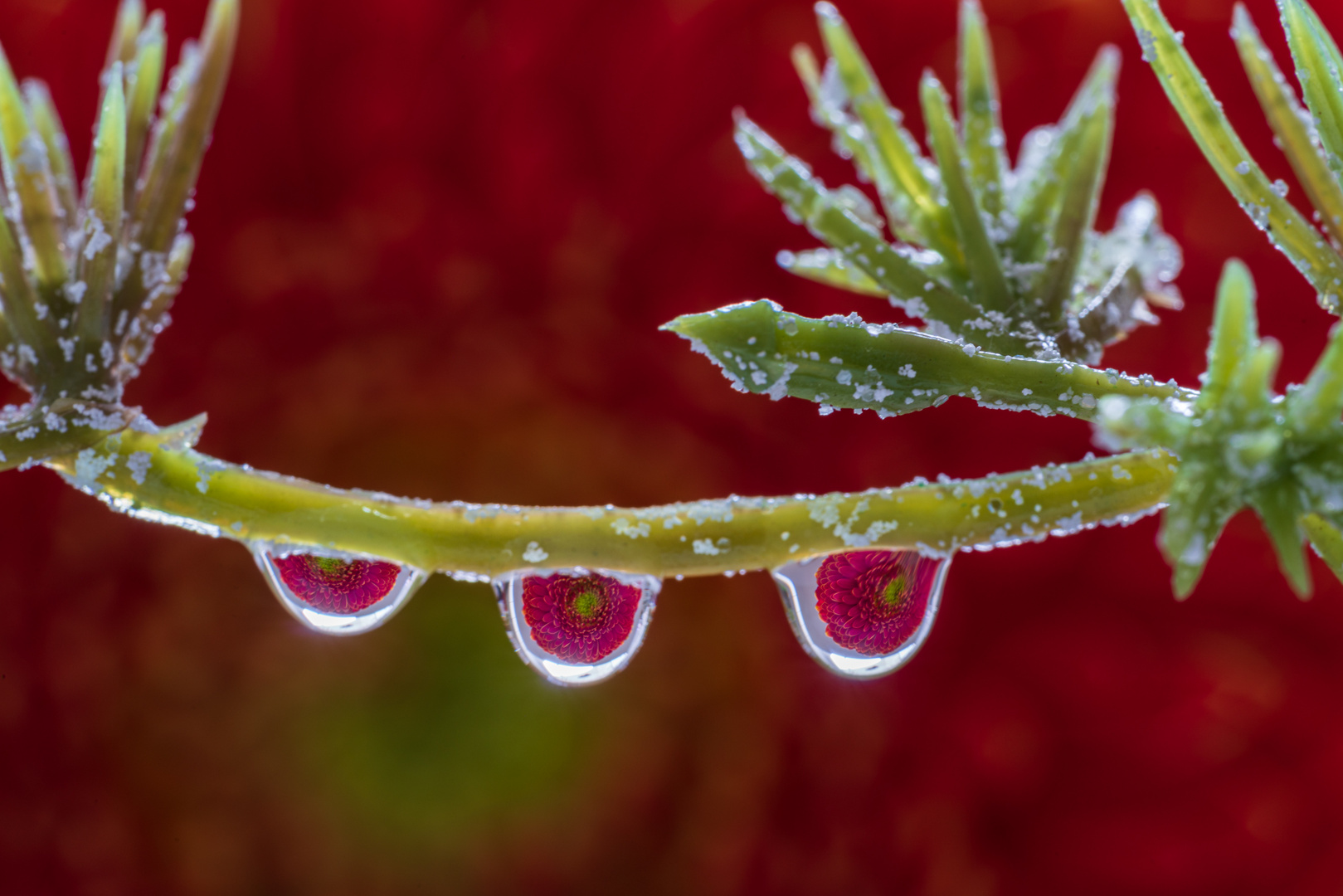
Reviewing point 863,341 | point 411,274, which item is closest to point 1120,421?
point 863,341

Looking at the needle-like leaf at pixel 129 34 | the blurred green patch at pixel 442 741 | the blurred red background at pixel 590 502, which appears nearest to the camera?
the needle-like leaf at pixel 129 34

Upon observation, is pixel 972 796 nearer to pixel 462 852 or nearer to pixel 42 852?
pixel 462 852

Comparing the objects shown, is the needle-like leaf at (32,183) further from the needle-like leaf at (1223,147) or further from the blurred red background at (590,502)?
the blurred red background at (590,502)

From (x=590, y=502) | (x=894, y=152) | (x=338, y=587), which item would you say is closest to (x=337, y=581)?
(x=338, y=587)

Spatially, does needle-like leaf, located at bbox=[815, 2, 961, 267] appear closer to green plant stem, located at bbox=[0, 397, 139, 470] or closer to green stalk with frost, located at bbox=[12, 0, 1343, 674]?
green stalk with frost, located at bbox=[12, 0, 1343, 674]

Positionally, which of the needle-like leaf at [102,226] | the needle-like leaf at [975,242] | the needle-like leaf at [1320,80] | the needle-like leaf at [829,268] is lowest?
the needle-like leaf at [102,226]

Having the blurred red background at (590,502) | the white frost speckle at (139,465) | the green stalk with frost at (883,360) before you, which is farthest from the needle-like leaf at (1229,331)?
the blurred red background at (590,502)

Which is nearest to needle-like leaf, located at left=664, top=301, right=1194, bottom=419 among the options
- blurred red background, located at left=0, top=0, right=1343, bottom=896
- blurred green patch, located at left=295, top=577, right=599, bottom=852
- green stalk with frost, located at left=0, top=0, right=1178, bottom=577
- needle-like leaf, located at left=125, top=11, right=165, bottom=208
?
green stalk with frost, located at left=0, top=0, right=1178, bottom=577
